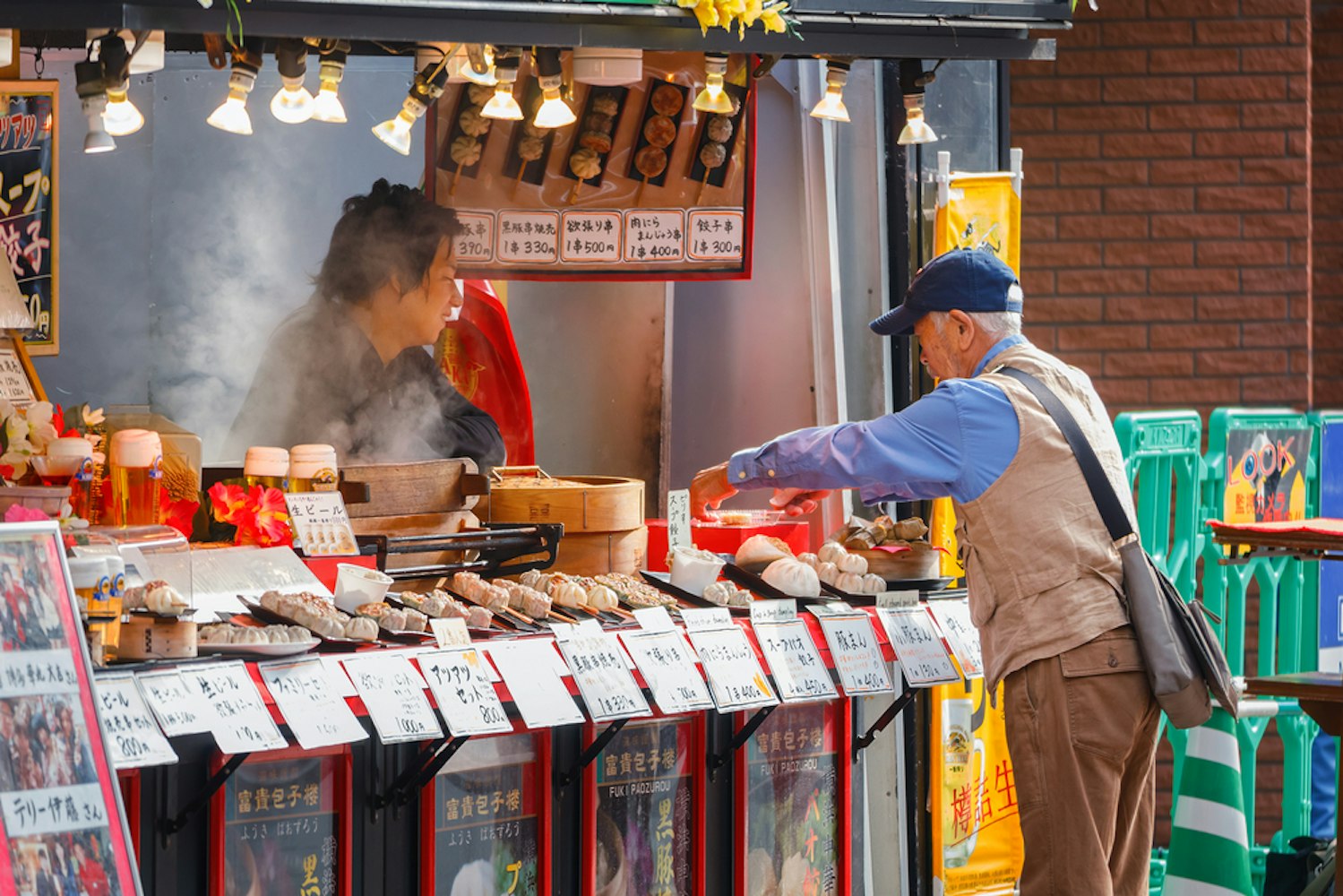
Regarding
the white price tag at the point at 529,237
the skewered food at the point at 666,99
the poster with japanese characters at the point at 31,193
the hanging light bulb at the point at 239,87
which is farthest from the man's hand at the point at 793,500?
the poster with japanese characters at the point at 31,193

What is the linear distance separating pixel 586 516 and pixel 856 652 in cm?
82

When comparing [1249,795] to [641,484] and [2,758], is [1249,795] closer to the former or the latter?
[641,484]

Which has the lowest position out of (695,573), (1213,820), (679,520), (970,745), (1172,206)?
(1213,820)

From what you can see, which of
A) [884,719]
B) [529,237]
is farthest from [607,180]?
[884,719]

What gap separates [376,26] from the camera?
12.0 ft

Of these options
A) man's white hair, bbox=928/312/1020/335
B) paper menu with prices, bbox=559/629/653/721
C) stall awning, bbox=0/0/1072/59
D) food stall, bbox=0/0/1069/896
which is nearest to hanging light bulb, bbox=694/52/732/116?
food stall, bbox=0/0/1069/896

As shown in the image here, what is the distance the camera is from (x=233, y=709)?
307 cm

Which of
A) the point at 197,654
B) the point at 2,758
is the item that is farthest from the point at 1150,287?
the point at 2,758

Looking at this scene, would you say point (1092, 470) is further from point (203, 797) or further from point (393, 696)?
point (203, 797)

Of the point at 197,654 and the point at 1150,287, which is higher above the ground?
the point at 1150,287

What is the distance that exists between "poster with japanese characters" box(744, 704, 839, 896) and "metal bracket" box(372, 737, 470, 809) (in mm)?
895

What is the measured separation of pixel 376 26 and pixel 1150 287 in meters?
4.19

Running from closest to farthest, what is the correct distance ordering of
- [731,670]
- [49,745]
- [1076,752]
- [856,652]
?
[49,745] < [1076,752] < [731,670] < [856,652]

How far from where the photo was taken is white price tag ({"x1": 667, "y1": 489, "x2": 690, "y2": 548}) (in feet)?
14.6
